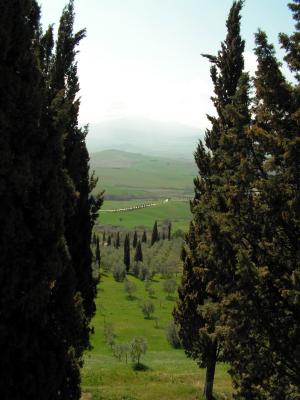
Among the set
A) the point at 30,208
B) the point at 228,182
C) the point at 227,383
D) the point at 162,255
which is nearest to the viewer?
the point at 30,208

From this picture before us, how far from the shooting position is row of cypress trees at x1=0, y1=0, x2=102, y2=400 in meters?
9.38

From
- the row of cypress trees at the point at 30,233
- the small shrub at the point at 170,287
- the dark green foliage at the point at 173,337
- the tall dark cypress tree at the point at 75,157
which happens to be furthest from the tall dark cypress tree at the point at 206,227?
the small shrub at the point at 170,287

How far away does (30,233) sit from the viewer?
9.76 m

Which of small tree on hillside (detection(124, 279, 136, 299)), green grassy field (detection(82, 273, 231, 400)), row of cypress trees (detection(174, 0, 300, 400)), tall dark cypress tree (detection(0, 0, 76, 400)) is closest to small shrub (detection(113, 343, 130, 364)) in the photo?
green grassy field (detection(82, 273, 231, 400))

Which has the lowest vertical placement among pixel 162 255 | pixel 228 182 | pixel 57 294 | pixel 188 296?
pixel 162 255

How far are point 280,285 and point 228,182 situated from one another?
3.41 m

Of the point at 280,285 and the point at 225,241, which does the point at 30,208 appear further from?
the point at 280,285

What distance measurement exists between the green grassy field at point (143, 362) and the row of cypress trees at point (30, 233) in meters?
11.2

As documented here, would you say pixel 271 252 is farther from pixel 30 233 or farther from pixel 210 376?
pixel 210 376

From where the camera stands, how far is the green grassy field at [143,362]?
22250mm

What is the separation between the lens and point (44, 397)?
1007cm

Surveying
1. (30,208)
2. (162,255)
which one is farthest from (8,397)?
(162,255)

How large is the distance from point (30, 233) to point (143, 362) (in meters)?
32.2

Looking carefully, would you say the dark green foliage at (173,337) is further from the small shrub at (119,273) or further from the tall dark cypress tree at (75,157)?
the tall dark cypress tree at (75,157)
